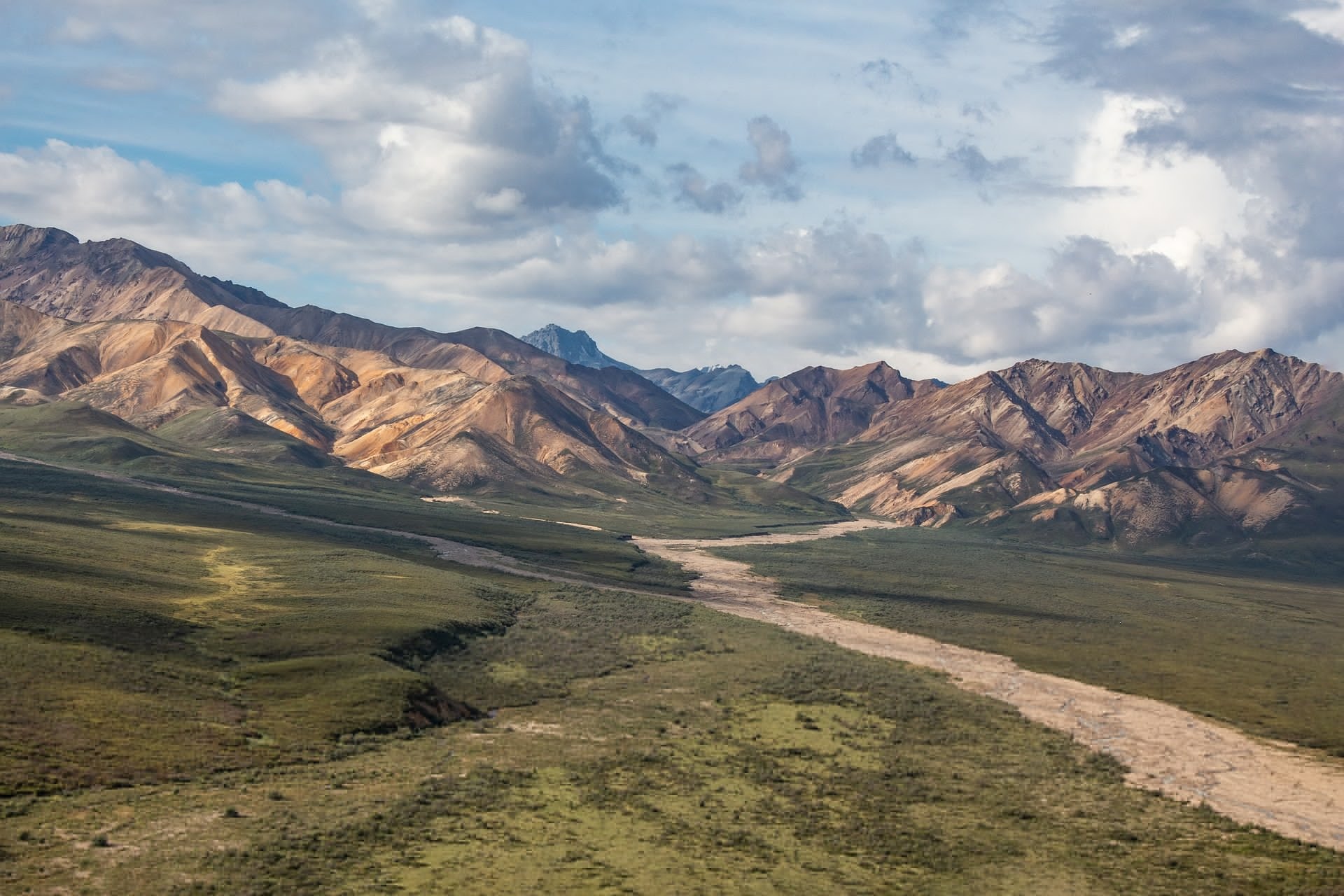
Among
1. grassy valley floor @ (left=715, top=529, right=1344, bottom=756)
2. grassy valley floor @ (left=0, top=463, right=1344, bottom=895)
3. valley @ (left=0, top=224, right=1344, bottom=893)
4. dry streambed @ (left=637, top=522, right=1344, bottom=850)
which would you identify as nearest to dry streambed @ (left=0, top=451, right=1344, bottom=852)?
dry streambed @ (left=637, top=522, right=1344, bottom=850)

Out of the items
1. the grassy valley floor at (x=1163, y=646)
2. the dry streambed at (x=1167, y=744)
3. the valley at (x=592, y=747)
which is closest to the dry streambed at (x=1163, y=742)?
the dry streambed at (x=1167, y=744)

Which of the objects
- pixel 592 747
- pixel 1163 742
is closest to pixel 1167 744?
pixel 1163 742

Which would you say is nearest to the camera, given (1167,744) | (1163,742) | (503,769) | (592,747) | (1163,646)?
(503,769)

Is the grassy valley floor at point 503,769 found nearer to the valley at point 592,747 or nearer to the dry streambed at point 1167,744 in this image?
the valley at point 592,747

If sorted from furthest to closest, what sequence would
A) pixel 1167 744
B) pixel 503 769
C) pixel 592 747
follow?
1. pixel 1167 744
2. pixel 592 747
3. pixel 503 769

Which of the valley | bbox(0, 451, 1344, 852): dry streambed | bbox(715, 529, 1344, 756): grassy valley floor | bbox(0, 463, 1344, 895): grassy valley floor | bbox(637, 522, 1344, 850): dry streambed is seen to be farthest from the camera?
bbox(715, 529, 1344, 756): grassy valley floor

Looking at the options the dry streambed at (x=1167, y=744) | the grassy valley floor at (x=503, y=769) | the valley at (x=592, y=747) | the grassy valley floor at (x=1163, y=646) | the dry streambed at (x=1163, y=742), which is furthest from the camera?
the grassy valley floor at (x=1163, y=646)

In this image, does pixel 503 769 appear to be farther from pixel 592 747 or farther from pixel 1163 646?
pixel 1163 646

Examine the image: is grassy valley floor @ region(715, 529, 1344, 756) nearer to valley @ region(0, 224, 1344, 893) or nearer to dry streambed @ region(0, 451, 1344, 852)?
valley @ region(0, 224, 1344, 893)

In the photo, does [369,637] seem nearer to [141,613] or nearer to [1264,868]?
[141,613]

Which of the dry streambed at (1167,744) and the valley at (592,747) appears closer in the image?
the valley at (592,747)
